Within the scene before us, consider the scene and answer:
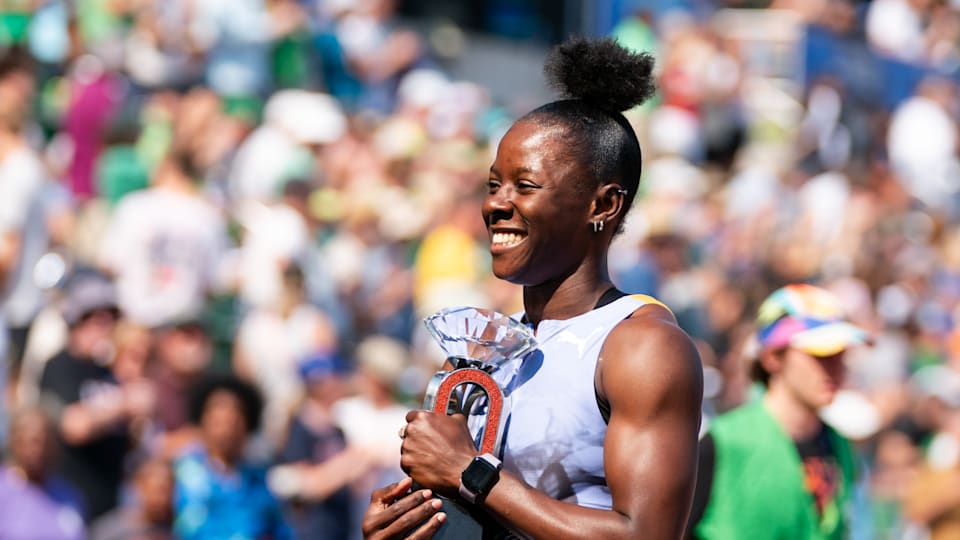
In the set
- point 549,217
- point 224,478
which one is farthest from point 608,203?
point 224,478

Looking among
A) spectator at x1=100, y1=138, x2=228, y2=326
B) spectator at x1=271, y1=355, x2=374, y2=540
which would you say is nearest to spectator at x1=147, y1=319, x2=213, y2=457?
spectator at x1=100, y1=138, x2=228, y2=326

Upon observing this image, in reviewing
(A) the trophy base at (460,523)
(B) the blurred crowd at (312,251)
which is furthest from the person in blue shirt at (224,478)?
(A) the trophy base at (460,523)

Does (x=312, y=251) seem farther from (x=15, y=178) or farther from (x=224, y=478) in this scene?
(x=224, y=478)

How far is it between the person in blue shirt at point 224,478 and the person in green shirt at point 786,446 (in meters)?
2.78

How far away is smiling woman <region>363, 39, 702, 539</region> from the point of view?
3.12 metres

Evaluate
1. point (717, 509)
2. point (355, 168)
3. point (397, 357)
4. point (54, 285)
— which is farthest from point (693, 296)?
point (717, 509)

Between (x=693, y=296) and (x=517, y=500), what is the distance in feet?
29.1

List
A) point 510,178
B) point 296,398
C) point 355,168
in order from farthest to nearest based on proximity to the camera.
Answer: point 355,168, point 296,398, point 510,178

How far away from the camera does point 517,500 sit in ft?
10.3

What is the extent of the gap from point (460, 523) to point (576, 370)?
0.39 meters

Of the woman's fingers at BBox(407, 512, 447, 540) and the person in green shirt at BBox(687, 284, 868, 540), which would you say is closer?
the woman's fingers at BBox(407, 512, 447, 540)

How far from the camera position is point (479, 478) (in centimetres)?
315

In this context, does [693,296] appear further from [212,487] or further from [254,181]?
[212,487]

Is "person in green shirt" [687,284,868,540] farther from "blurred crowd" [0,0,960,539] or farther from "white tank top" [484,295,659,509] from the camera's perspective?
"white tank top" [484,295,659,509]
